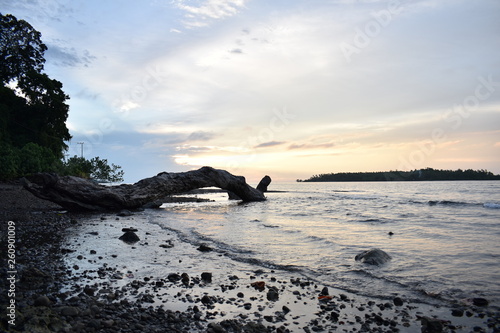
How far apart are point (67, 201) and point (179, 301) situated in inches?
607

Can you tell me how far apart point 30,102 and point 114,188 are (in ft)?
132

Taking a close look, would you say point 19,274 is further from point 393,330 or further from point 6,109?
Result: point 6,109

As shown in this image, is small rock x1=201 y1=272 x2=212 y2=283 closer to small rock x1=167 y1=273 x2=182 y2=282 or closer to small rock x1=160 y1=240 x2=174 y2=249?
small rock x1=167 y1=273 x2=182 y2=282

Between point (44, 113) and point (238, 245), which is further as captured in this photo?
point (44, 113)

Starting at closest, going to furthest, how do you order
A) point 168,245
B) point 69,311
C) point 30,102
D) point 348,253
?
1. point 69,311
2. point 348,253
3. point 168,245
4. point 30,102

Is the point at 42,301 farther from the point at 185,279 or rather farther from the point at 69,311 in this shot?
the point at 185,279

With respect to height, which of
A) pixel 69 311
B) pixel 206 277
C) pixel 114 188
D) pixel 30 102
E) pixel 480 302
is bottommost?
pixel 480 302

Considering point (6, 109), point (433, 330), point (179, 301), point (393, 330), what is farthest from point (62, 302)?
point (6, 109)

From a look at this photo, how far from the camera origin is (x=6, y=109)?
44.6 meters

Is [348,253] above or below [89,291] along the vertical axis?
below

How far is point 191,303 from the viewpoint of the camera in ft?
16.9

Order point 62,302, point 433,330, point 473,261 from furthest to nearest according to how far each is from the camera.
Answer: point 473,261, point 62,302, point 433,330

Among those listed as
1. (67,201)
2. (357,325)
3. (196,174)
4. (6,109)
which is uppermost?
(6,109)

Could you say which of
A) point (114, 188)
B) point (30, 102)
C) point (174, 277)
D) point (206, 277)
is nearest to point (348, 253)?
point (206, 277)
